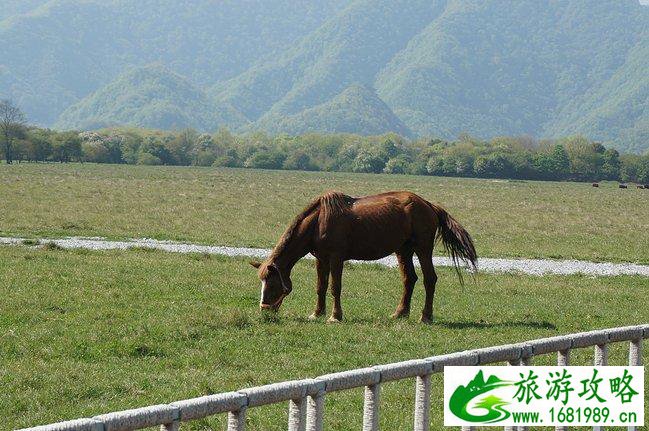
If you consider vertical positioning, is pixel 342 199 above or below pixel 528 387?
above

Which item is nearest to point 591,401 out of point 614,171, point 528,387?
point 528,387

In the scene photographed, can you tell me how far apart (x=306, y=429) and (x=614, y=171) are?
191459 millimetres

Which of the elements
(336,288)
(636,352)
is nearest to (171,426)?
(636,352)

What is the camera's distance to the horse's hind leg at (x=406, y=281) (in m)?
17.9

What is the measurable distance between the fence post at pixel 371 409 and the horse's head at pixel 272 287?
33.6ft

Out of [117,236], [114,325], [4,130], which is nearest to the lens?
[114,325]

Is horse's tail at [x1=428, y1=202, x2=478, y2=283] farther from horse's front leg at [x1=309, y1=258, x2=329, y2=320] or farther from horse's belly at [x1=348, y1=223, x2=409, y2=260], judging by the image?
horse's front leg at [x1=309, y1=258, x2=329, y2=320]

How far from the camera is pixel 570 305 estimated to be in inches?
812

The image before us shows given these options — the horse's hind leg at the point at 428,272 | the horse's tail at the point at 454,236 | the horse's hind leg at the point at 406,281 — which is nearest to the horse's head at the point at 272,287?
the horse's hind leg at the point at 406,281

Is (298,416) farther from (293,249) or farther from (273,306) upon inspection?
(293,249)

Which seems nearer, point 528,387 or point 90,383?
point 528,387

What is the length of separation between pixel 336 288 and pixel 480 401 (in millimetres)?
10504

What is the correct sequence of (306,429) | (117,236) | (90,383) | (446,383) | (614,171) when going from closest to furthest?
(306,429) → (446,383) → (90,383) → (117,236) → (614,171)

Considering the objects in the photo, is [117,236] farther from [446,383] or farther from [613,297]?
[446,383]
